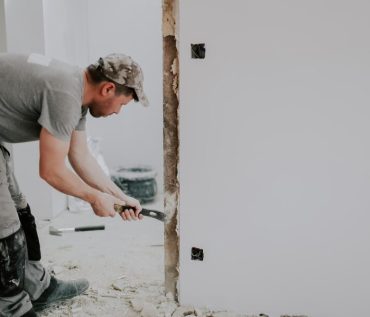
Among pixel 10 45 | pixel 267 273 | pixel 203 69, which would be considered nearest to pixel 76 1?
pixel 10 45

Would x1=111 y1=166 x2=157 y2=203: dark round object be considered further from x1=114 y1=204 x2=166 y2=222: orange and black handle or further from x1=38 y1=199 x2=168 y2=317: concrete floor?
x1=114 y1=204 x2=166 y2=222: orange and black handle

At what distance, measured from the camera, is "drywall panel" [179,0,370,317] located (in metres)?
1.61

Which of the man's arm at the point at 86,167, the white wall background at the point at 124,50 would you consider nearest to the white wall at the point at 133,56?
the white wall background at the point at 124,50

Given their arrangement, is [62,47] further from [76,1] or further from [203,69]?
[203,69]

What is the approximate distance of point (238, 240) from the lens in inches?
71.2

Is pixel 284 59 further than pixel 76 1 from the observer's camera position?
No

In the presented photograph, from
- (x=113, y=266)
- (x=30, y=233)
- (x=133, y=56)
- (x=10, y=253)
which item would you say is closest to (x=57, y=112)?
(x=10, y=253)

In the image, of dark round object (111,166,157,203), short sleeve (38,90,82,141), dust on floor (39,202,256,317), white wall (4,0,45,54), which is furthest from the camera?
dark round object (111,166,157,203)

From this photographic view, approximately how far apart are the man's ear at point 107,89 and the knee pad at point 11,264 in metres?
0.64

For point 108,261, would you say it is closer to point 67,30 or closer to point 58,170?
point 58,170

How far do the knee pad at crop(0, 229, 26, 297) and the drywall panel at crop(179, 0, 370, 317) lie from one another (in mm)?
715

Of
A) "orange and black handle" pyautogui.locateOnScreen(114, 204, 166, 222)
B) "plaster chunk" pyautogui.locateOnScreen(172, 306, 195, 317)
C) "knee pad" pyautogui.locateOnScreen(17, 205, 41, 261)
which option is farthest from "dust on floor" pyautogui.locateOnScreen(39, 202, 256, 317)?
"orange and black handle" pyautogui.locateOnScreen(114, 204, 166, 222)

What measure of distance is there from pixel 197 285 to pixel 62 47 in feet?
8.14

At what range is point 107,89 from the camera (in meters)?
1.57
